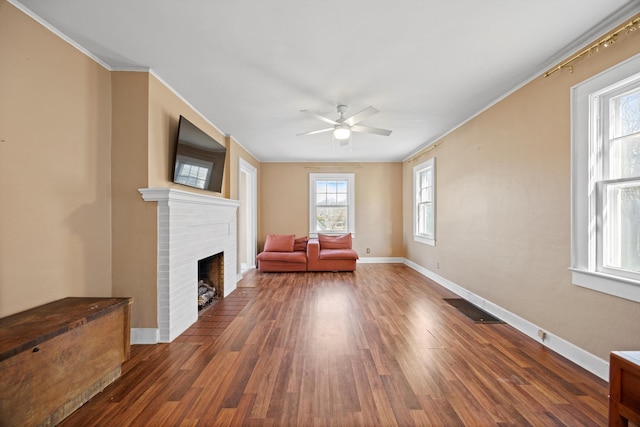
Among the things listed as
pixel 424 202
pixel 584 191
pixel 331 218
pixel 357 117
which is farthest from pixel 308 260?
pixel 584 191

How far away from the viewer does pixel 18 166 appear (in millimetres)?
1730

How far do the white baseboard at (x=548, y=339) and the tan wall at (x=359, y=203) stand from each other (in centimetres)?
270

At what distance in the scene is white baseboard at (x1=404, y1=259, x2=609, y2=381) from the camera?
77.6 inches

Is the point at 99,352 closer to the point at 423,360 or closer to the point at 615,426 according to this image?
the point at 423,360

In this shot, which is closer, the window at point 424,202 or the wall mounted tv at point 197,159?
the wall mounted tv at point 197,159

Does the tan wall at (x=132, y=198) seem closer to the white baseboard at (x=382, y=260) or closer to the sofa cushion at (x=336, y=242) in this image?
the sofa cushion at (x=336, y=242)

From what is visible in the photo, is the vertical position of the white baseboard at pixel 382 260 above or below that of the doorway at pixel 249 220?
below

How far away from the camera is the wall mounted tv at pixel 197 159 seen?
286cm

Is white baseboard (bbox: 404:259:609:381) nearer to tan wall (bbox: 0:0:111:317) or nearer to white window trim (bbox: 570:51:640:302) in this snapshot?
white window trim (bbox: 570:51:640:302)

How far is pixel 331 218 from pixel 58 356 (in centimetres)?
552

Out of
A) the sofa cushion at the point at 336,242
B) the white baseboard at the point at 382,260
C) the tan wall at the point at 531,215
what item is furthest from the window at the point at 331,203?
the tan wall at the point at 531,215

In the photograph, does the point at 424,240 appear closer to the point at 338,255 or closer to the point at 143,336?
the point at 338,255

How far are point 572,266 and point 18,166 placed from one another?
13.6ft

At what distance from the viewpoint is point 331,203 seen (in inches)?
263
